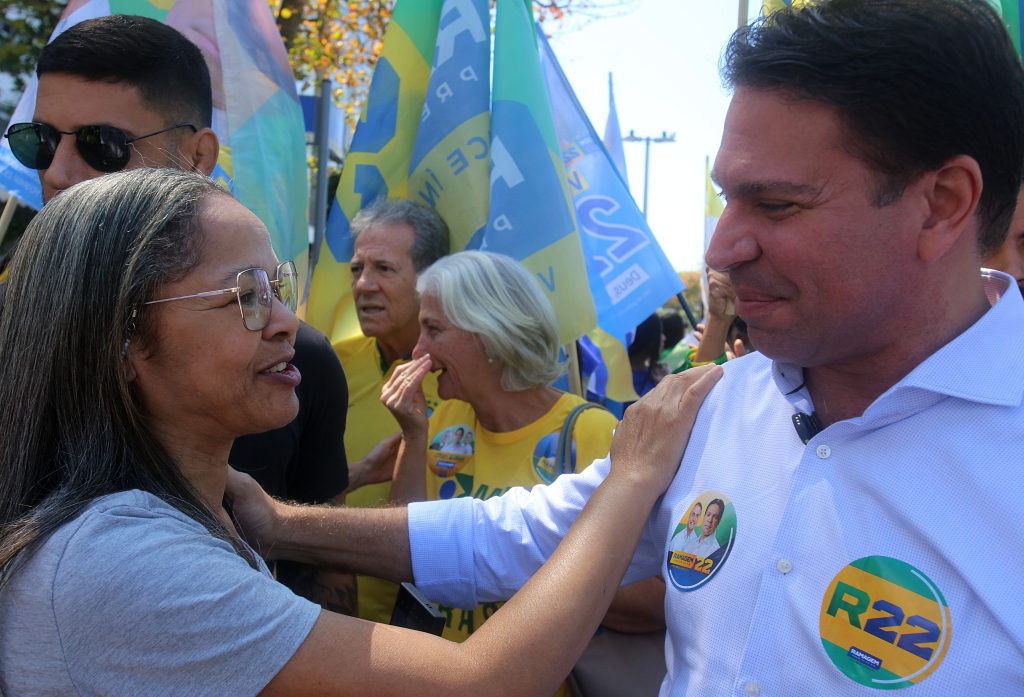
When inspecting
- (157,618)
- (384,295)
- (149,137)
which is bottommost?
(384,295)

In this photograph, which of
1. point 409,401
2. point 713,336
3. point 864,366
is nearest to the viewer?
point 864,366

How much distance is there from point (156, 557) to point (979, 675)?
126 cm

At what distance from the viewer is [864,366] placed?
1.79 m

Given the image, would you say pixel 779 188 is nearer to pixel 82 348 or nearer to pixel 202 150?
pixel 82 348

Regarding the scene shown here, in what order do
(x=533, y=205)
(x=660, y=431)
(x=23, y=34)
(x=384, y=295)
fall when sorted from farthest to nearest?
(x=23, y=34), (x=384, y=295), (x=533, y=205), (x=660, y=431)

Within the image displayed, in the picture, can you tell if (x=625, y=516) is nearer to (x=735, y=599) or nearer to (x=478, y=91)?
(x=735, y=599)

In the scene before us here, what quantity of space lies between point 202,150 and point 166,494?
160 cm

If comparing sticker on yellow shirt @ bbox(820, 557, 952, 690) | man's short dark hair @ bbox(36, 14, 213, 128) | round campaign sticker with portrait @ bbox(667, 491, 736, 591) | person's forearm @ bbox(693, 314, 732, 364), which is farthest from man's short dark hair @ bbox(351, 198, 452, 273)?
sticker on yellow shirt @ bbox(820, 557, 952, 690)

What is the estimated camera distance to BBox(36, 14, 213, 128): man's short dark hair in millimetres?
2674

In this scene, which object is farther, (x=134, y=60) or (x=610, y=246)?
(x=610, y=246)

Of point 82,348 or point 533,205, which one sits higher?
point 82,348

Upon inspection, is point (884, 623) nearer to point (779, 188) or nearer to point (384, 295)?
point (779, 188)

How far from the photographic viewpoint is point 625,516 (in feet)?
5.99

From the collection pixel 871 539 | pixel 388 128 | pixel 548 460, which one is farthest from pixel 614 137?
pixel 871 539
